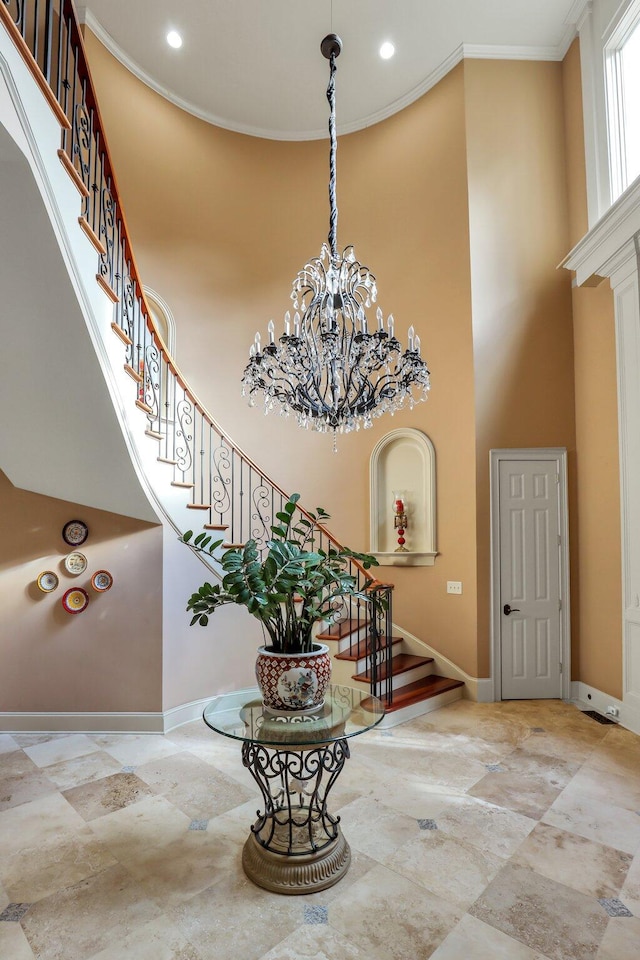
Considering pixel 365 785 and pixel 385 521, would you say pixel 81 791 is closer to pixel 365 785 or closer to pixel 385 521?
pixel 365 785

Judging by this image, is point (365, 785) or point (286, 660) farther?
point (365, 785)

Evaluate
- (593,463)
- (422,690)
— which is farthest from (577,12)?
(422,690)

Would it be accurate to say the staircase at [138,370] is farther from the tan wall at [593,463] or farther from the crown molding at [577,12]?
the crown molding at [577,12]

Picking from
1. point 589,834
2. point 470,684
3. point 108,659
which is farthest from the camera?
point 470,684

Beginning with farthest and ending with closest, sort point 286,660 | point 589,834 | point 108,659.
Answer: point 108,659 < point 589,834 < point 286,660

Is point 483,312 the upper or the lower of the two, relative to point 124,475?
upper

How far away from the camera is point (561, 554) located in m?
5.48

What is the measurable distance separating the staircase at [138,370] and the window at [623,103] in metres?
4.29

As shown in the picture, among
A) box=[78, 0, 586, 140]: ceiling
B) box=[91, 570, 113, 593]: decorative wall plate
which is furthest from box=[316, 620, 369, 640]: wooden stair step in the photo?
Result: box=[78, 0, 586, 140]: ceiling

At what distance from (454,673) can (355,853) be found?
2978 millimetres

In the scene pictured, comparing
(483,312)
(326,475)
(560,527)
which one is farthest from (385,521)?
(483,312)

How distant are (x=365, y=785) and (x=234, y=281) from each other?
5.57 m

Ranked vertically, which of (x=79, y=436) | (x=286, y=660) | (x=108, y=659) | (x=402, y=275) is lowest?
(x=108, y=659)

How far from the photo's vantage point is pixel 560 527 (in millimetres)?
5508
